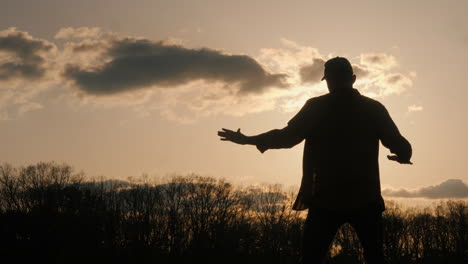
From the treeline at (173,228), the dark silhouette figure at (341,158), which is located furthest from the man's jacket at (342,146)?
the treeline at (173,228)

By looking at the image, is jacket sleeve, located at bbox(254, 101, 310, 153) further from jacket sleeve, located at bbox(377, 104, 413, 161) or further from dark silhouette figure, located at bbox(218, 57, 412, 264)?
jacket sleeve, located at bbox(377, 104, 413, 161)

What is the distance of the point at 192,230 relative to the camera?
7144cm

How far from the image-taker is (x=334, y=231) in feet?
14.3

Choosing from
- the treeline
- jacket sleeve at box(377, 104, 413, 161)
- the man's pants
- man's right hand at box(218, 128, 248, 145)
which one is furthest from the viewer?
the treeline

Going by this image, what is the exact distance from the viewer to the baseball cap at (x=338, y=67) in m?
4.48

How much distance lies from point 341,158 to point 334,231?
0.61 meters

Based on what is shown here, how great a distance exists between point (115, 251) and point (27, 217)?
513 inches

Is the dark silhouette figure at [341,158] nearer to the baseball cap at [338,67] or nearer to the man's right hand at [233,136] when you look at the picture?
the baseball cap at [338,67]

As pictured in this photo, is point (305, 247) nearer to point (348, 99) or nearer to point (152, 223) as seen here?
point (348, 99)

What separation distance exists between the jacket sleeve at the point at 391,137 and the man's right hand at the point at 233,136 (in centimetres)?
120

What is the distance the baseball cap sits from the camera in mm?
4477

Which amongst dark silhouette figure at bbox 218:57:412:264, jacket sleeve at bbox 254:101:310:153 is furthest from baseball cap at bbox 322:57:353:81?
jacket sleeve at bbox 254:101:310:153

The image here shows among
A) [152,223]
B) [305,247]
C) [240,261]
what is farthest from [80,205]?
[305,247]

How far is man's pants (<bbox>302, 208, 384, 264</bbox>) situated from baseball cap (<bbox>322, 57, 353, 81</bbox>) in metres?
1.16
